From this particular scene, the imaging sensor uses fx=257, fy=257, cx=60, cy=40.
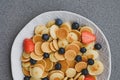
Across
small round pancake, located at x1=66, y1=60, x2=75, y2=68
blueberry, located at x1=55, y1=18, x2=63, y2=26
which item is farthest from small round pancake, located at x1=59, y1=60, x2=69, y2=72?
blueberry, located at x1=55, y1=18, x2=63, y2=26

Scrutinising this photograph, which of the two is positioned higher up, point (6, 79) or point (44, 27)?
point (44, 27)

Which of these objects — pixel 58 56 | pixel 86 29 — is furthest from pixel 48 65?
pixel 86 29

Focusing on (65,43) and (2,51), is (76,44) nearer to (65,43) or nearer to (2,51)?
(65,43)

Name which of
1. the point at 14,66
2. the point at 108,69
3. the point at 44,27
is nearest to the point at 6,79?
the point at 14,66

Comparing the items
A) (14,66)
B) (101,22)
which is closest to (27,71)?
(14,66)

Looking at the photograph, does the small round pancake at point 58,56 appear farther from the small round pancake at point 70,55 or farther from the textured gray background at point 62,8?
the textured gray background at point 62,8

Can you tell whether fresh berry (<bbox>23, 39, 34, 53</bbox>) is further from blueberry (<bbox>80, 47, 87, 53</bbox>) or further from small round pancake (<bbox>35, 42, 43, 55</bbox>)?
blueberry (<bbox>80, 47, 87, 53</bbox>)

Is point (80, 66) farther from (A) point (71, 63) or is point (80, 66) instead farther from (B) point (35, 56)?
(B) point (35, 56)
